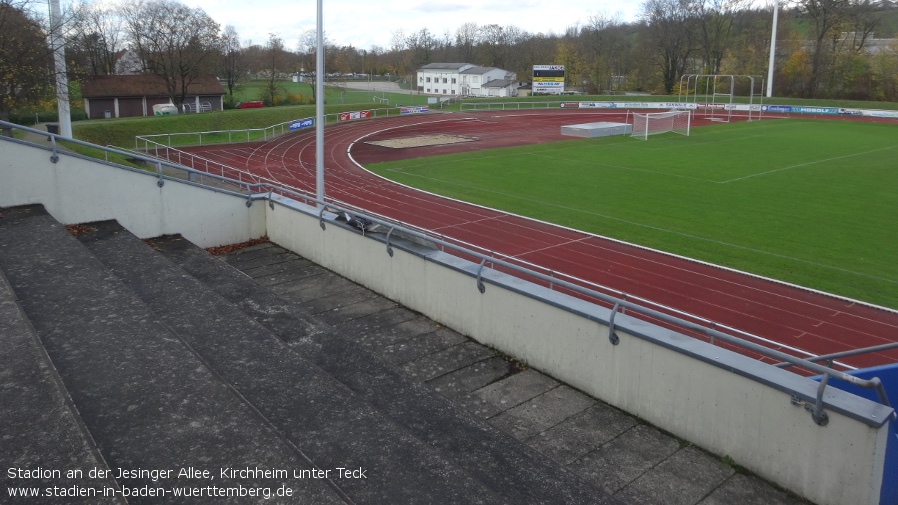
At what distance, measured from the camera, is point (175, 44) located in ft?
197

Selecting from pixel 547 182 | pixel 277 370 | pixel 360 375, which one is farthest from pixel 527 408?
pixel 547 182

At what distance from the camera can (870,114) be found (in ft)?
215

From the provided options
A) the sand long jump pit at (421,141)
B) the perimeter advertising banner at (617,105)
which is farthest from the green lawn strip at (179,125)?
the perimeter advertising banner at (617,105)

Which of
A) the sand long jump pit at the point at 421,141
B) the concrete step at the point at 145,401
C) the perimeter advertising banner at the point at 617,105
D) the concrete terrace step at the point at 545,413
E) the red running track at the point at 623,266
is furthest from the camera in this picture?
the perimeter advertising banner at the point at 617,105

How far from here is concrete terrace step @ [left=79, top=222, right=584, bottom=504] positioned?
4805mm

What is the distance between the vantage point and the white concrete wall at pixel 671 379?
212 inches

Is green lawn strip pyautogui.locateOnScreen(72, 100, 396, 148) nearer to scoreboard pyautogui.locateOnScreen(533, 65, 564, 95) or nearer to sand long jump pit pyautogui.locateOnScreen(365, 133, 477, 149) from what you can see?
sand long jump pit pyautogui.locateOnScreen(365, 133, 477, 149)

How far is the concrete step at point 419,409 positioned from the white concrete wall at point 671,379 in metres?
0.74

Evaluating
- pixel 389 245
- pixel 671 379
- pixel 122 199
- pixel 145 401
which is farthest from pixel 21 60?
pixel 671 379

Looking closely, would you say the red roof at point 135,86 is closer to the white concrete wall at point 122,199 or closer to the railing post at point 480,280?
the white concrete wall at point 122,199

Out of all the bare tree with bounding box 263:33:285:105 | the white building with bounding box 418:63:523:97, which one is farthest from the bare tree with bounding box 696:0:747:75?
the bare tree with bounding box 263:33:285:105

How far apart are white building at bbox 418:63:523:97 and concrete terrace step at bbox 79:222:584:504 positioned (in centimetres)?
9252

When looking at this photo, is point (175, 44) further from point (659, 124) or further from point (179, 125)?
point (659, 124)

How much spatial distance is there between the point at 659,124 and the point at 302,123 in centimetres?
2728
